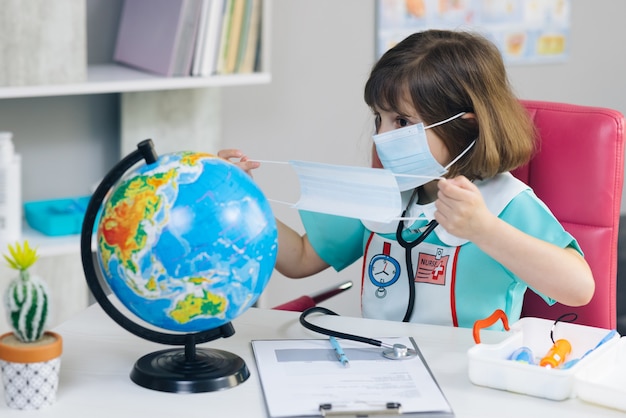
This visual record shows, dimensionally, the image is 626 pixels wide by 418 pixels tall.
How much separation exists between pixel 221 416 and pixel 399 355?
0.30 metres

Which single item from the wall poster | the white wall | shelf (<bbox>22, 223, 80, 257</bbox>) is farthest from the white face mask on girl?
the wall poster

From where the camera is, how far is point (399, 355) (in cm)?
135

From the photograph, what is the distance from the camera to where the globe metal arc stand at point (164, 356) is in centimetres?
124

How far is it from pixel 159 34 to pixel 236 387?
1350mm

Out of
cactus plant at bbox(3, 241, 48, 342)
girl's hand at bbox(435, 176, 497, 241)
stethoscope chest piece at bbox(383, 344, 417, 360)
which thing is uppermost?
girl's hand at bbox(435, 176, 497, 241)

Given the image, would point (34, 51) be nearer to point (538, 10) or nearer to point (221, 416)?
point (221, 416)

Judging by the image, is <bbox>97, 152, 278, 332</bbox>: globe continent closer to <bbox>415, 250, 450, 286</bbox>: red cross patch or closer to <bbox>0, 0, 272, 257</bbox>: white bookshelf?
<bbox>415, 250, 450, 286</bbox>: red cross patch

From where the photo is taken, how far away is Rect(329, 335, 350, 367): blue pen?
1.32 m

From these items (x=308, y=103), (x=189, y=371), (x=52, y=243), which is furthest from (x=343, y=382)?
(x=308, y=103)

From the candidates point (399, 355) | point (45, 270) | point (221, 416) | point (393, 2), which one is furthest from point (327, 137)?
point (221, 416)

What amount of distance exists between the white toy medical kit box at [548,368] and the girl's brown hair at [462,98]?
0.34 meters

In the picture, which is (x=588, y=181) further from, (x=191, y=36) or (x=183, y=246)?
(x=191, y=36)

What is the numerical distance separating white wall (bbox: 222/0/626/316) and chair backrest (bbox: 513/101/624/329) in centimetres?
118

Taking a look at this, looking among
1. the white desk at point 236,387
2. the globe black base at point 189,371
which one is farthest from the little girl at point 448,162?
the globe black base at point 189,371
